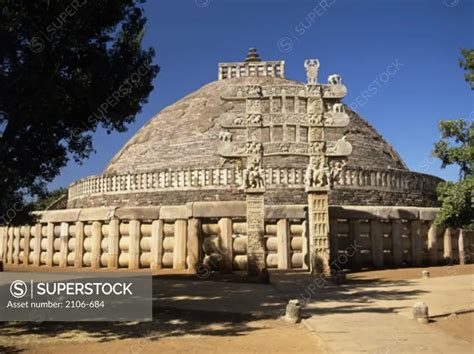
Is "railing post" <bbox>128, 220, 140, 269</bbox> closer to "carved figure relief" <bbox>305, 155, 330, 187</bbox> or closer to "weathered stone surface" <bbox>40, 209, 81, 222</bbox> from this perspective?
"weathered stone surface" <bbox>40, 209, 81, 222</bbox>

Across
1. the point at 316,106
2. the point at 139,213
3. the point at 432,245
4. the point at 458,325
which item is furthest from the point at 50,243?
the point at 458,325

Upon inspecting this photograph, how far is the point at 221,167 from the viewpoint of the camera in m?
21.0

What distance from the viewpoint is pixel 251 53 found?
35125 mm

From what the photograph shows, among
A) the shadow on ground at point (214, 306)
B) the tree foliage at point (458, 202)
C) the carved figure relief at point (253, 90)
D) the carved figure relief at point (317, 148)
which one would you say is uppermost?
the carved figure relief at point (253, 90)

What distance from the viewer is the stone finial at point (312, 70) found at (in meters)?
12.7

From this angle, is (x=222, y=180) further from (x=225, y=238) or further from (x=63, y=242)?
(x=225, y=238)

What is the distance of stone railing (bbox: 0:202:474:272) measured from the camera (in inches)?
521

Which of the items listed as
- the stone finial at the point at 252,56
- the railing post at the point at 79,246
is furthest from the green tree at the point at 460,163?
the stone finial at the point at 252,56

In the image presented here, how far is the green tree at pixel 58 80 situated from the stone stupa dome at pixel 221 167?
15.5ft

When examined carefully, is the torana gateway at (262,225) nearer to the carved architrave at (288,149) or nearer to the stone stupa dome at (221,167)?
the carved architrave at (288,149)

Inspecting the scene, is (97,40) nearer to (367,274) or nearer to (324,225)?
(324,225)

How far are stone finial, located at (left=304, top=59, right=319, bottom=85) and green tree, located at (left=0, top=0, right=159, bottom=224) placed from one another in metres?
5.68

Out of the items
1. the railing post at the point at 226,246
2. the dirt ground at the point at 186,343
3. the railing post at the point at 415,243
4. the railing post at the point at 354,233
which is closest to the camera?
the dirt ground at the point at 186,343

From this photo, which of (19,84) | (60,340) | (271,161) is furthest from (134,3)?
(271,161)
